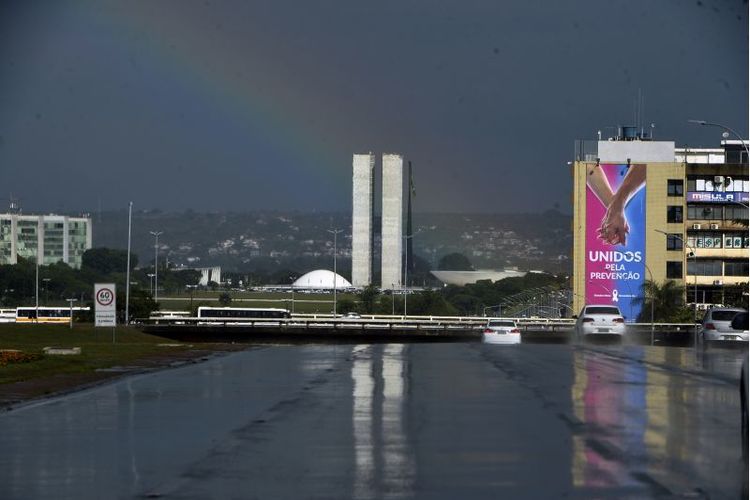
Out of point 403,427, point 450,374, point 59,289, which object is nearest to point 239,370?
point 450,374

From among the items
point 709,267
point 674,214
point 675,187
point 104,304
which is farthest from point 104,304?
point 675,187

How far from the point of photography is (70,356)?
47281 mm

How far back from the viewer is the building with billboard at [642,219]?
13512 cm

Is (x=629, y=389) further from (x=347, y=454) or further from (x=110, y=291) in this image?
(x=110, y=291)

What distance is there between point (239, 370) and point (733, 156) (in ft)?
367

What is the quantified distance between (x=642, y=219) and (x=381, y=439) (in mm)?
122857

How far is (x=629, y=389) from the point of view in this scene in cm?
2758

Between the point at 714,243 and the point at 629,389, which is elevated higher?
the point at 714,243

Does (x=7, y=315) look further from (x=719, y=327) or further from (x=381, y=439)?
(x=381, y=439)

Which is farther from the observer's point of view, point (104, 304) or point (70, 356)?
point (104, 304)

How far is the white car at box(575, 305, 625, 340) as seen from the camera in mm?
61688

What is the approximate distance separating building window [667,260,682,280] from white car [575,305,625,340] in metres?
74.8

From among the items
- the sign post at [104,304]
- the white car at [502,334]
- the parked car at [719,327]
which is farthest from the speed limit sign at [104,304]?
the parked car at [719,327]

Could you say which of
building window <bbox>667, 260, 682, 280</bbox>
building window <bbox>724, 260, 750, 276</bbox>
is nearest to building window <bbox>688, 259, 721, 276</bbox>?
building window <bbox>724, 260, 750, 276</bbox>
